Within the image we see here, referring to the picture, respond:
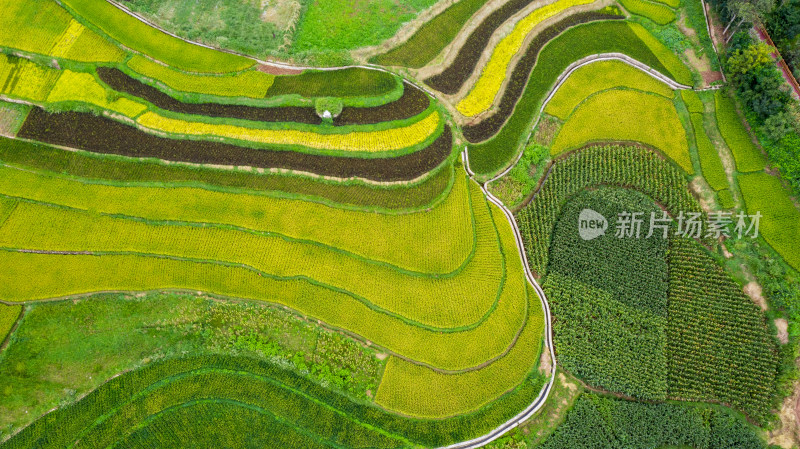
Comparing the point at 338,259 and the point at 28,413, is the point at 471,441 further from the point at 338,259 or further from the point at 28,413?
the point at 28,413

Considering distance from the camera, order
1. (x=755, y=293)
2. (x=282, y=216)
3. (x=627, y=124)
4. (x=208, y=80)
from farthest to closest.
Answer: 1. (x=627, y=124)
2. (x=208, y=80)
3. (x=755, y=293)
4. (x=282, y=216)

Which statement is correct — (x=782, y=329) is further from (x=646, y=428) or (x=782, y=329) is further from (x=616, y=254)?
(x=646, y=428)

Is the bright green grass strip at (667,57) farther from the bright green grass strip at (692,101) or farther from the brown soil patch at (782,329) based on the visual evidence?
the brown soil patch at (782,329)

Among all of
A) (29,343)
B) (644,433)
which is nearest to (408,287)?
(644,433)

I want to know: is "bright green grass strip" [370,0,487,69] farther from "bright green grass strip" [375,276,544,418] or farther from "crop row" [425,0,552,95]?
"bright green grass strip" [375,276,544,418]

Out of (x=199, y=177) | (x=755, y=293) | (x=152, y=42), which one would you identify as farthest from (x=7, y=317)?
(x=755, y=293)
